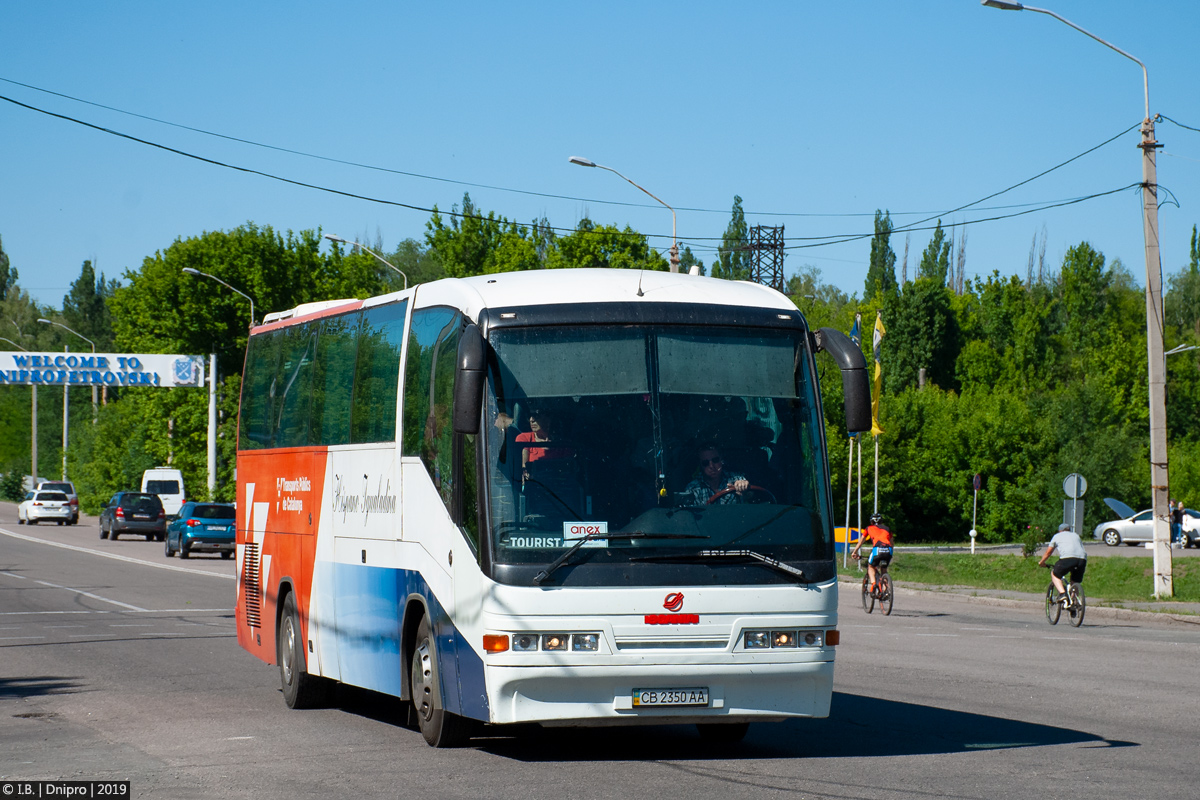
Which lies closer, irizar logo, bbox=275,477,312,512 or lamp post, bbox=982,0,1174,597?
irizar logo, bbox=275,477,312,512

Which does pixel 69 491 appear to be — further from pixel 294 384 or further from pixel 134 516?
pixel 294 384

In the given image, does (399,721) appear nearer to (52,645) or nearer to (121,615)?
(52,645)

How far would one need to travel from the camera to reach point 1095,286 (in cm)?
8881

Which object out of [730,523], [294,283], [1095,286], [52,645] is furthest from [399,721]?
[1095,286]

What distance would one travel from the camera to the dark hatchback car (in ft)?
174

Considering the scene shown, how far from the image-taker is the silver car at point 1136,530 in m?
60.7

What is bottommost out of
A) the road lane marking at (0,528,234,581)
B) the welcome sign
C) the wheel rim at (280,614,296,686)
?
the road lane marking at (0,528,234,581)

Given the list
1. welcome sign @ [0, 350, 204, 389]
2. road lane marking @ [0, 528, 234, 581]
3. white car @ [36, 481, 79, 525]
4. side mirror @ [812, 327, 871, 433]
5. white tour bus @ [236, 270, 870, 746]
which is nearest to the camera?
white tour bus @ [236, 270, 870, 746]

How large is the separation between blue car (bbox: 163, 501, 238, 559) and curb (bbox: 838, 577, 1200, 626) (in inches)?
686

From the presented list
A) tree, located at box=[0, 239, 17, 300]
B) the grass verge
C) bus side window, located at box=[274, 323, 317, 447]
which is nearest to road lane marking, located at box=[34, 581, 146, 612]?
bus side window, located at box=[274, 323, 317, 447]

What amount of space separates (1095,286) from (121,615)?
7680 cm

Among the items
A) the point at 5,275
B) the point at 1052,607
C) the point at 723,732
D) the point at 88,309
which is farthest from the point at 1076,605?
the point at 5,275

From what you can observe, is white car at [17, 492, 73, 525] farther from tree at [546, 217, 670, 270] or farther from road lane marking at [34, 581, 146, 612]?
road lane marking at [34, 581, 146, 612]

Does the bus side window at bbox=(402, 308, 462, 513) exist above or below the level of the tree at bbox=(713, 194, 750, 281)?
below
